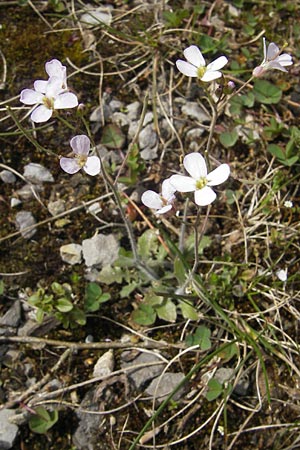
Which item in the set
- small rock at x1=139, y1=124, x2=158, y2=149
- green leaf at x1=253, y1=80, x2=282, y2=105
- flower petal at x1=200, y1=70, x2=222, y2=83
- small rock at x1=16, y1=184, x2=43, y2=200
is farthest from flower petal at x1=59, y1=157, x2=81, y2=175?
green leaf at x1=253, y1=80, x2=282, y2=105

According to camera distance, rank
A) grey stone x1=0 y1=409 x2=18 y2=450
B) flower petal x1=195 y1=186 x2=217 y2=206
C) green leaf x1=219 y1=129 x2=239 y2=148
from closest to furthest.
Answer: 1. flower petal x1=195 y1=186 x2=217 y2=206
2. grey stone x1=0 y1=409 x2=18 y2=450
3. green leaf x1=219 y1=129 x2=239 y2=148

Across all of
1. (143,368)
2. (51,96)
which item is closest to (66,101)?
(51,96)

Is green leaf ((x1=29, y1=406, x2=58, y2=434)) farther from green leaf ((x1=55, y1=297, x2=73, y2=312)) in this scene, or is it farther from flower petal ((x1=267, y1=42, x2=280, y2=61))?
flower petal ((x1=267, y1=42, x2=280, y2=61))

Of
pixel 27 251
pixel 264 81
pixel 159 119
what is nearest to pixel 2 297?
pixel 27 251

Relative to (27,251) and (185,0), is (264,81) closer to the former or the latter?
(185,0)

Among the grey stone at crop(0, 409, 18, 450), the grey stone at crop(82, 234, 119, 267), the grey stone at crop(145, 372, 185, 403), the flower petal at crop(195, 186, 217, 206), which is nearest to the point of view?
the flower petal at crop(195, 186, 217, 206)

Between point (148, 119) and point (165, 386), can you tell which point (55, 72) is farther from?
point (165, 386)
